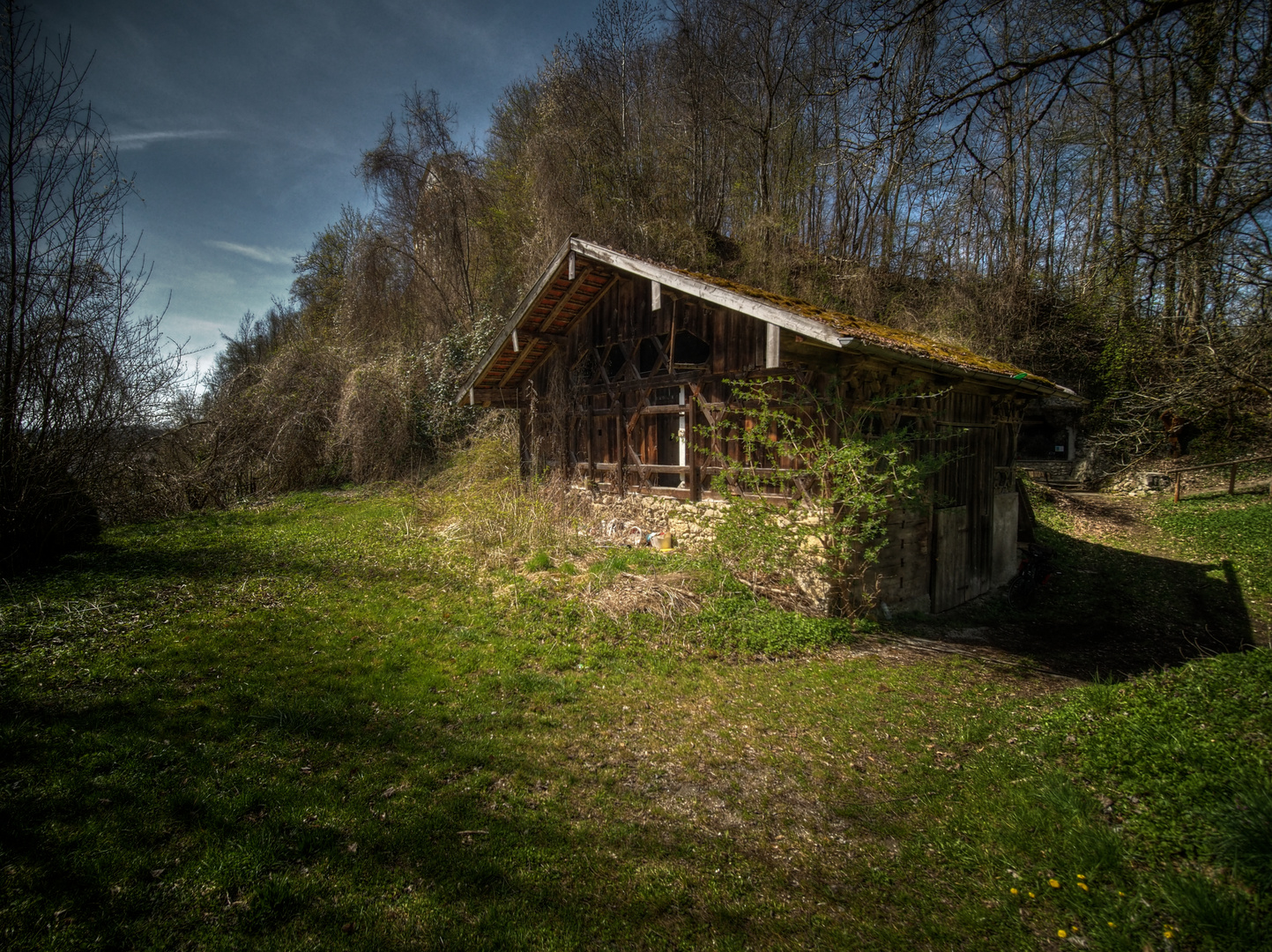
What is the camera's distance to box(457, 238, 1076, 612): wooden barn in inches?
269

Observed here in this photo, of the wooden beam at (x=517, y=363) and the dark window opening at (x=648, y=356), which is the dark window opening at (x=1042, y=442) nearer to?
the dark window opening at (x=648, y=356)

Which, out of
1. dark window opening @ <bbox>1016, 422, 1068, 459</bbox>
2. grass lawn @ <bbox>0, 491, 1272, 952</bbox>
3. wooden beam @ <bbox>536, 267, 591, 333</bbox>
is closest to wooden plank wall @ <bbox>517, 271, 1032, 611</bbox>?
wooden beam @ <bbox>536, 267, 591, 333</bbox>

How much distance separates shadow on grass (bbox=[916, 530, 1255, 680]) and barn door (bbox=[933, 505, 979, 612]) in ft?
0.85

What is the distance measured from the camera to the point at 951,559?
852 centimetres

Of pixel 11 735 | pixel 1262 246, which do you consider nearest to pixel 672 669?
pixel 11 735

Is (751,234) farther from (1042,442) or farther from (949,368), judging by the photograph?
(1042,442)

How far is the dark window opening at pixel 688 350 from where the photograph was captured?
8.80 metres

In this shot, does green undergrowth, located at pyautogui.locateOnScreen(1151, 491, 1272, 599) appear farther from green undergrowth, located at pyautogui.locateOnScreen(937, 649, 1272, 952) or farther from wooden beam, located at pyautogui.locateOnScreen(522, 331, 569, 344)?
wooden beam, located at pyautogui.locateOnScreen(522, 331, 569, 344)

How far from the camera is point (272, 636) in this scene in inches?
206

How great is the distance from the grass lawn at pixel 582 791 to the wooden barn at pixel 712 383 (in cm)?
312

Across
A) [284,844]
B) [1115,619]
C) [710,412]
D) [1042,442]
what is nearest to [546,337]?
[710,412]

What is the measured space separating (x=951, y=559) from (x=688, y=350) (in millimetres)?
5433

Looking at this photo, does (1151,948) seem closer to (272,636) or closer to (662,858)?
(662,858)

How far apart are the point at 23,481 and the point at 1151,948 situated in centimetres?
1063
